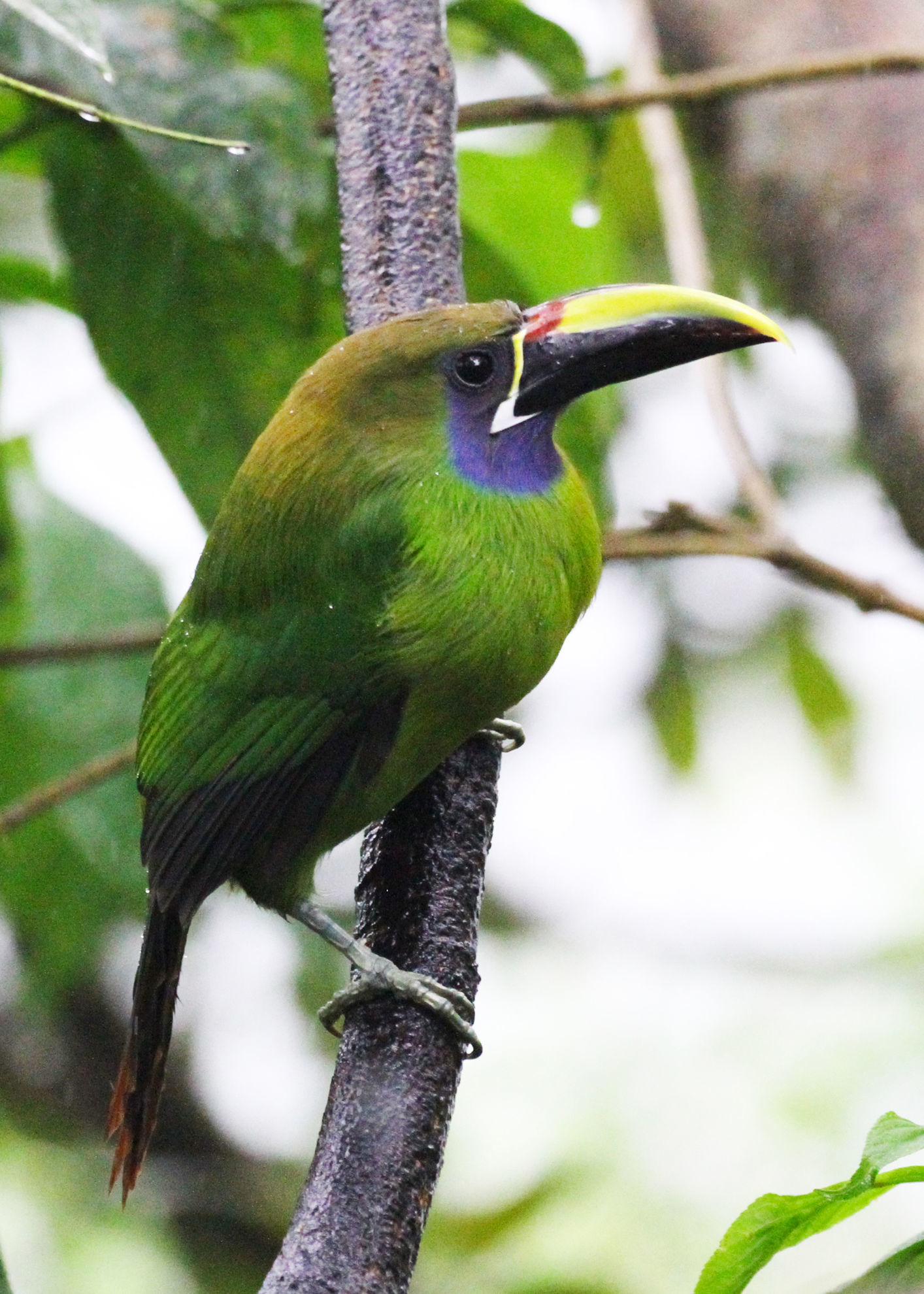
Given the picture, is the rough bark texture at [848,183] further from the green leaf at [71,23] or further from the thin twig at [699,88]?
the green leaf at [71,23]

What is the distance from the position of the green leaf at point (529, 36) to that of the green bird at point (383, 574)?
2.61 ft

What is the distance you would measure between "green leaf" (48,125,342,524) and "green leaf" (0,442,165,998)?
1.48 ft

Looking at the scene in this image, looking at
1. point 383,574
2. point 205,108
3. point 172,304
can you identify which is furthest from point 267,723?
point 205,108

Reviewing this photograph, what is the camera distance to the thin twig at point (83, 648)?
2734 millimetres

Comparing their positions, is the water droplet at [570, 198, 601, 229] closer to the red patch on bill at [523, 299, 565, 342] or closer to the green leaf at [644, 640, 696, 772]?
the red patch on bill at [523, 299, 565, 342]

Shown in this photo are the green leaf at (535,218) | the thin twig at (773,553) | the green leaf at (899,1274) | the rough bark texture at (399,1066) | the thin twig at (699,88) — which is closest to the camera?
the green leaf at (899,1274)

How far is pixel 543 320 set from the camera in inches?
84.7

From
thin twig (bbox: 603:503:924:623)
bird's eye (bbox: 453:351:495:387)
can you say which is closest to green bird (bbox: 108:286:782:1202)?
bird's eye (bbox: 453:351:495:387)

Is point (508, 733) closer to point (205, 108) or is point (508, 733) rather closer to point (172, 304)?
point (172, 304)

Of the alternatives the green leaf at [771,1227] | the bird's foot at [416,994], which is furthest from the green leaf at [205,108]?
the green leaf at [771,1227]

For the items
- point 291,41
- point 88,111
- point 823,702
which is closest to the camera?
point 88,111

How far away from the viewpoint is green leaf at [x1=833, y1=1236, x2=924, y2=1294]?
1239 millimetres

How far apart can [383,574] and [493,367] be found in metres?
0.29

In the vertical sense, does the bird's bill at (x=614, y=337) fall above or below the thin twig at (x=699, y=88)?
below
